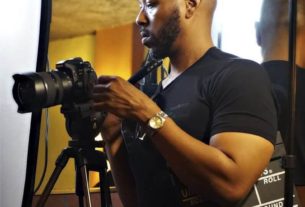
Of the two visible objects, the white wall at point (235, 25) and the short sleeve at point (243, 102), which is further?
the white wall at point (235, 25)

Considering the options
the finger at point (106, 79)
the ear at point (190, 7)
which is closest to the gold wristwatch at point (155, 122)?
the finger at point (106, 79)

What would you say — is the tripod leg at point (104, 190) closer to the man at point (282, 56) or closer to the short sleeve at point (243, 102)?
the short sleeve at point (243, 102)

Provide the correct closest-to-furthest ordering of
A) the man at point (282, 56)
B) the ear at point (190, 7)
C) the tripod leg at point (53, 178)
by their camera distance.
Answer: the tripod leg at point (53, 178) → the ear at point (190, 7) → the man at point (282, 56)

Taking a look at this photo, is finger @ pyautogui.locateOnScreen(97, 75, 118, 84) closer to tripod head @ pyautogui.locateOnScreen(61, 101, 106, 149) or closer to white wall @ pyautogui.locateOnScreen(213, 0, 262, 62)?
tripod head @ pyautogui.locateOnScreen(61, 101, 106, 149)

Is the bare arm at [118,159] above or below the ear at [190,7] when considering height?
below

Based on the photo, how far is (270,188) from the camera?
0.77 m

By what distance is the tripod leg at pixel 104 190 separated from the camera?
2.98ft

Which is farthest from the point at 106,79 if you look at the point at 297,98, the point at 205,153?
the point at 297,98

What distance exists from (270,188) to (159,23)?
1.42 feet

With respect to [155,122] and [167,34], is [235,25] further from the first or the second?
[155,122]

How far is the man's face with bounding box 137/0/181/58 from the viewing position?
905 mm

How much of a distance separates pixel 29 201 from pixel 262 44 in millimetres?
834

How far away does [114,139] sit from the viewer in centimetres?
96

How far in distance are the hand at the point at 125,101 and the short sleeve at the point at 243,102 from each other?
13 cm
